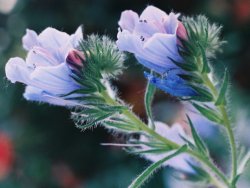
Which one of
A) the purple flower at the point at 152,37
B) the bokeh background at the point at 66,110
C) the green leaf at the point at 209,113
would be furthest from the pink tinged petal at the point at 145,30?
the bokeh background at the point at 66,110

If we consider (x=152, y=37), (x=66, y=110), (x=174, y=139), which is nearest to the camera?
(x=152, y=37)

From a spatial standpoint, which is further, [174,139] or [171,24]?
[174,139]

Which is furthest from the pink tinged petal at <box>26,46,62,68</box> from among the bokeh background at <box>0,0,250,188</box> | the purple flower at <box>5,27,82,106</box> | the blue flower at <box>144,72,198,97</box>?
the bokeh background at <box>0,0,250,188</box>

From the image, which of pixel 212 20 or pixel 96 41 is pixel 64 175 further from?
pixel 96 41

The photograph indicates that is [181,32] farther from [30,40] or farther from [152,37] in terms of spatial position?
[30,40]

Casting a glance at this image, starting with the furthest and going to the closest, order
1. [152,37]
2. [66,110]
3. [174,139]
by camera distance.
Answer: [66,110]
[174,139]
[152,37]

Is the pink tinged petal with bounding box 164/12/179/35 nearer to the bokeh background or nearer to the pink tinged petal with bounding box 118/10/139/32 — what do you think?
the pink tinged petal with bounding box 118/10/139/32

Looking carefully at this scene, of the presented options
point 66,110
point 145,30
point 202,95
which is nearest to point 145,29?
point 145,30

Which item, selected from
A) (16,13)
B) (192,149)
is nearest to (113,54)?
(192,149)
